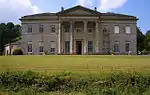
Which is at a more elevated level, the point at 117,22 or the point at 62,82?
the point at 117,22

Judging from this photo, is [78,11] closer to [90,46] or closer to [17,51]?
[90,46]

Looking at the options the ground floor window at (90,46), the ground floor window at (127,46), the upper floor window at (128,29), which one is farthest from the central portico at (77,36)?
the upper floor window at (128,29)

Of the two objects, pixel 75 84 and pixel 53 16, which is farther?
pixel 53 16

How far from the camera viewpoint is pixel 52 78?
61.9 ft

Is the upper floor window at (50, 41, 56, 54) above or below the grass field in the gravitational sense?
above

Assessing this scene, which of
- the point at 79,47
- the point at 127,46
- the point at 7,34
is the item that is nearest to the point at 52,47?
the point at 79,47

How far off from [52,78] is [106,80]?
9.66 ft

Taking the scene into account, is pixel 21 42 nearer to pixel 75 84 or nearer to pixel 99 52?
pixel 99 52

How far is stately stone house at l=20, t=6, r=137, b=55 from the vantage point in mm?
65562

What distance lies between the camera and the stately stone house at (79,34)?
6556 cm

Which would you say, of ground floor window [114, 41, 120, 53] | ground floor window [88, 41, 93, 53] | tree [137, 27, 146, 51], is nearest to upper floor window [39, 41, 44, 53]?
ground floor window [88, 41, 93, 53]

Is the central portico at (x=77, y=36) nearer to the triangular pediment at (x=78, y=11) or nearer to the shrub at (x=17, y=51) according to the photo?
the triangular pediment at (x=78, y=11)

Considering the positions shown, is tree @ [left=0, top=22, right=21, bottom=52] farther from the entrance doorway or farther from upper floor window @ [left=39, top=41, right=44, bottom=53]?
the entrance doorway

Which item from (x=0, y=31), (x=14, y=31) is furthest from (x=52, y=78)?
(x=14, y=31)
